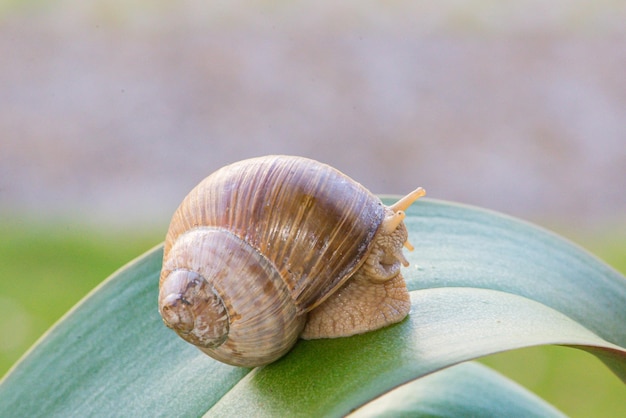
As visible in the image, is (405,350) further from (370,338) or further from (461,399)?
(461,399)

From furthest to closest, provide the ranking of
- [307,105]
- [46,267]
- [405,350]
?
[307,105]
[46,267]
[405,350]

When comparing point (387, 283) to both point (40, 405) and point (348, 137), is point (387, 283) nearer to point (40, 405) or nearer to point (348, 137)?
point (40, 405)

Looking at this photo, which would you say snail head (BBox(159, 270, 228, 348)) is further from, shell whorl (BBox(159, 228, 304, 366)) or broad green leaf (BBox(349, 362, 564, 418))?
broad green leaf (BBox(349, 362, 564, 418))

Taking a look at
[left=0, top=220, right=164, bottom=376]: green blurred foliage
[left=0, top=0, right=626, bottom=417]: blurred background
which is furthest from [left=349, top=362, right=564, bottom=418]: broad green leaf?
[left=0, top=0, right=626, bottom=417]: blurred background

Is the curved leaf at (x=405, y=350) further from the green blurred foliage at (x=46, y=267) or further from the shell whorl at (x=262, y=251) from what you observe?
the green blurred foliage at (x=46, y=267)

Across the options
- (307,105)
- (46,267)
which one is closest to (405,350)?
(46,267)
